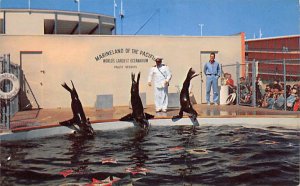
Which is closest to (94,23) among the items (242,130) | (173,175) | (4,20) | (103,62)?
(4,20)

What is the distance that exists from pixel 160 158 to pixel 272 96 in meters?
6.61

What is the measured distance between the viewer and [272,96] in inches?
423

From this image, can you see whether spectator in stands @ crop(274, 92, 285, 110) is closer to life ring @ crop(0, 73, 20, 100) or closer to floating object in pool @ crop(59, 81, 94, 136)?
floating object in pool @ crop(59, 81, 94, 136)

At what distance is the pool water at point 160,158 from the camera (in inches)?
164

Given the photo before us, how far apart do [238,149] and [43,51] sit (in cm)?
884

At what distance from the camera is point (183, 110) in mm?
8578

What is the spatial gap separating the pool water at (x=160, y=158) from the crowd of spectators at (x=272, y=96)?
249cm

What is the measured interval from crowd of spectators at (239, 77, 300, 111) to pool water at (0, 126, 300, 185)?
249 centimetres

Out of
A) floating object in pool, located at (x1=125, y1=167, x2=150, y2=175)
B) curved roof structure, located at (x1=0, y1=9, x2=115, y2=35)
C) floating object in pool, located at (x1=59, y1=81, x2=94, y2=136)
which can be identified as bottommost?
floating object in pool, located at (x1=125, y1=167, x2=150, y2=175)

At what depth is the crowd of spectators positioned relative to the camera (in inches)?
390

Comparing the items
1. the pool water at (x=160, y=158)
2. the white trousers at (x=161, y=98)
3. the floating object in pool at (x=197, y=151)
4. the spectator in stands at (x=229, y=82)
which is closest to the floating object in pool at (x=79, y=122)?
the pool water at (x=160, y=158)

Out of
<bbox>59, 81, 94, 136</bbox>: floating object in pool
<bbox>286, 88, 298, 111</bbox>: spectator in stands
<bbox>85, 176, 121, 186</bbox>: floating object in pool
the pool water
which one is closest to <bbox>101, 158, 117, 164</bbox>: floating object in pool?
the pool water

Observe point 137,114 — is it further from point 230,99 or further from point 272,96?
point 230,99

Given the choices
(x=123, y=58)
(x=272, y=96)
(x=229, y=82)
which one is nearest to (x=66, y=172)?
(x=272, y=96)
